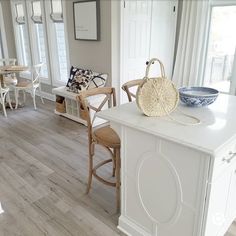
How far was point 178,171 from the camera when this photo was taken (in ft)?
4.58

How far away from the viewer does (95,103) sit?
12.4 feet

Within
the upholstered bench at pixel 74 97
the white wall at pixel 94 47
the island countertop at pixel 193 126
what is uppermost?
the white wall at pixel 94 47

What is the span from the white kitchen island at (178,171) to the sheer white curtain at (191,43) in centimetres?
249

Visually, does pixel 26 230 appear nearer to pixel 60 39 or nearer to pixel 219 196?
pixel 219 196

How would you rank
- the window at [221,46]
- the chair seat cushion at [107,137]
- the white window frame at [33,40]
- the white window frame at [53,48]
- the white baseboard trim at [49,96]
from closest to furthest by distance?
the chair seat cushion at [107,137] < the window at [221,46] < the white window frame at [53,48] < the white window frame at [33,40] < the white baseboard trim at [49,96]

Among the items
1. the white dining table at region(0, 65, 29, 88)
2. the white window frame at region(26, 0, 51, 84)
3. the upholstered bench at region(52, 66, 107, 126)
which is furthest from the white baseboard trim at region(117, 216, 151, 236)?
the white window frame at region(26, 0, 51, 84)

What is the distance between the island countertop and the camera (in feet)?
4.13

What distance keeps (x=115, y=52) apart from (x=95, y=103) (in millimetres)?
832

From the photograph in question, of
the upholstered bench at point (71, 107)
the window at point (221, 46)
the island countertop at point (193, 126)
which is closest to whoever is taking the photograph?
the island countertop at point (193, 126)

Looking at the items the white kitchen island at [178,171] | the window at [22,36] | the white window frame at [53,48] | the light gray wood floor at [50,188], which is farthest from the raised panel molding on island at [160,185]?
the window at [22,36]

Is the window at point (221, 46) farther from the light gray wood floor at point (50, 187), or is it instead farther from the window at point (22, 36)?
the window at point (22, 36)

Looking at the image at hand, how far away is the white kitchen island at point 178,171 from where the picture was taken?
4.26ft

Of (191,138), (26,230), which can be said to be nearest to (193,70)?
(191,138)

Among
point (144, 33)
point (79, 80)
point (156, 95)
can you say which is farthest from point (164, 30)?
point (156, 95)
